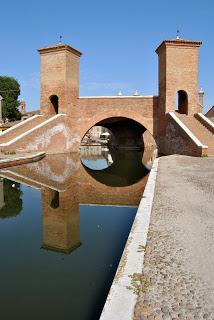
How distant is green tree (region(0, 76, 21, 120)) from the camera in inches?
1563

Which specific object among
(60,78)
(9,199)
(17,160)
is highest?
(60,78)

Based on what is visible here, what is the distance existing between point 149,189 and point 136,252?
324 centimetres

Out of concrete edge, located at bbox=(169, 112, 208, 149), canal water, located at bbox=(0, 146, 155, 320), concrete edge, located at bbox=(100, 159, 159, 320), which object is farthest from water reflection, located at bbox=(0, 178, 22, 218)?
concrete edge, located at bbox=(169, 112, 208, 149)

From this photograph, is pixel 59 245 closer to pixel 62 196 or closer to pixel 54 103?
pixel 62 196

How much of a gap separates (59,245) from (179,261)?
2.07m

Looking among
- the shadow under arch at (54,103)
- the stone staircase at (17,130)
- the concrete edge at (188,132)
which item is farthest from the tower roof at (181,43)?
the stone staircase at (17,130)

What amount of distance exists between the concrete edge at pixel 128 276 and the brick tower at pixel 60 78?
53.3 ft

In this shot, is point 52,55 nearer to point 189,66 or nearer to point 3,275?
point 189,66

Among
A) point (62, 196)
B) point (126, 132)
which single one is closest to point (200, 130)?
point (62, 196)

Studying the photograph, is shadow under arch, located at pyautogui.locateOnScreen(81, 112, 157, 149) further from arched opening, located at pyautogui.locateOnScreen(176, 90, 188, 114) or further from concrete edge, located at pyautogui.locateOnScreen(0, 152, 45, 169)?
concrete edge, located at pyautogui.locateOnScreen(0, 152, 45, 169)

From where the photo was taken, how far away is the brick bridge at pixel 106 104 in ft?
59.1

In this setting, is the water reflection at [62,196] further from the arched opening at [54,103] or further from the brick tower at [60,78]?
the arched opening at [54,103]

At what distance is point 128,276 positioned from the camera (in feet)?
8.50

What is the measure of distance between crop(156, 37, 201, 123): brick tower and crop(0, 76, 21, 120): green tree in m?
25.2
